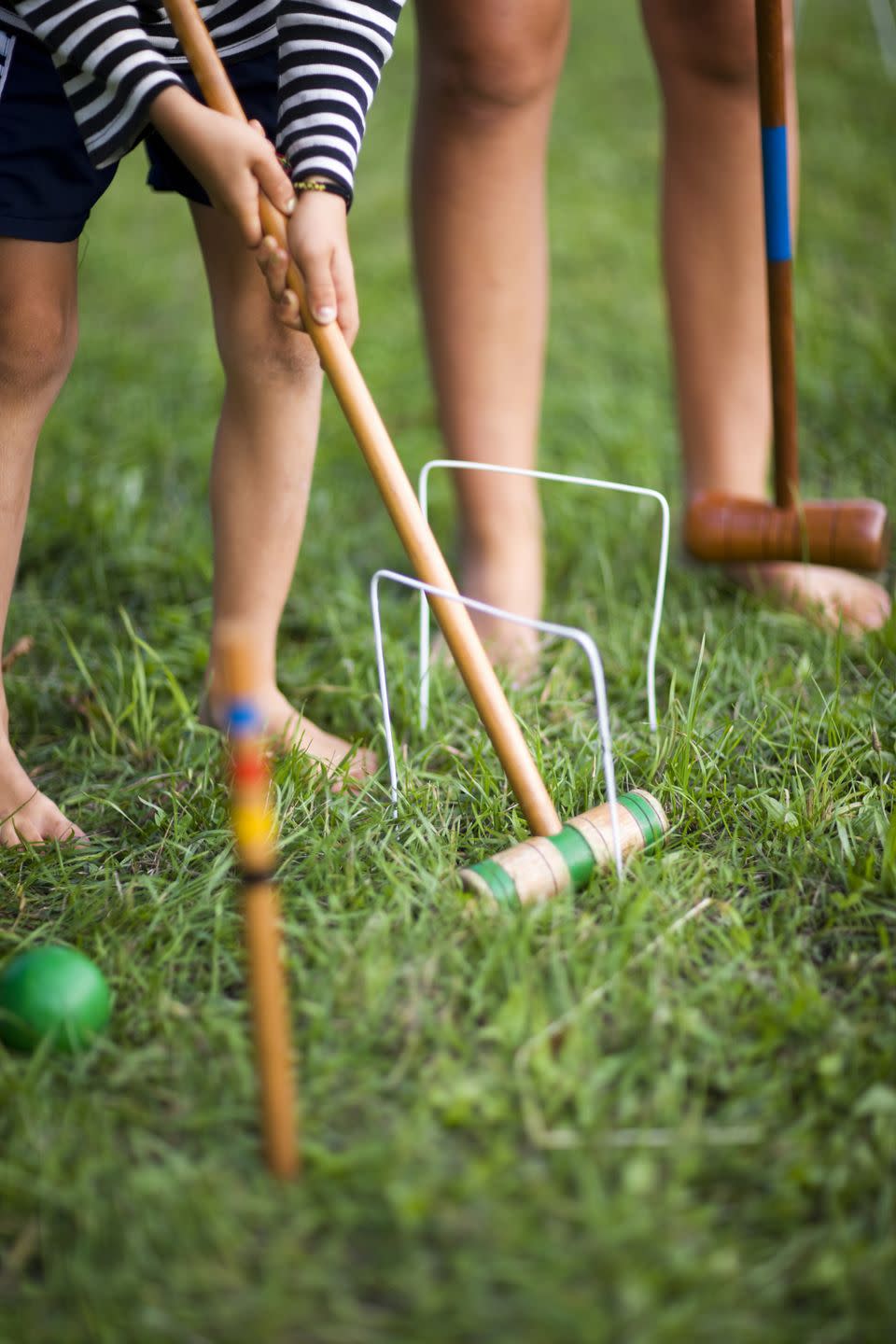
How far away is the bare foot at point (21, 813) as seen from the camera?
1395 mm

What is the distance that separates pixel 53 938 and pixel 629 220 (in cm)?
323

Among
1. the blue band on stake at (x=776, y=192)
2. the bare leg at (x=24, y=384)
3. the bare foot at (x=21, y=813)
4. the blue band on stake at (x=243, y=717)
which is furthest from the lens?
the blue band on stake at (x=776, y=192)

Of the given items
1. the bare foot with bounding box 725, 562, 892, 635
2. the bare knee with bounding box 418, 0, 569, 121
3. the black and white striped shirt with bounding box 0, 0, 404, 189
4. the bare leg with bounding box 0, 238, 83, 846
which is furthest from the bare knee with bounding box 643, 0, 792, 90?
the bare leg with bounding box 0, 238, 83, 846

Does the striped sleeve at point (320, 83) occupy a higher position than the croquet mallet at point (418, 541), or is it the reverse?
the striped sleeve at point (320, 83)

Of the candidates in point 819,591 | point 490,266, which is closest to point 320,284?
point 490,266

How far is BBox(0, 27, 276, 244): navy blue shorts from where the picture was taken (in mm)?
1253

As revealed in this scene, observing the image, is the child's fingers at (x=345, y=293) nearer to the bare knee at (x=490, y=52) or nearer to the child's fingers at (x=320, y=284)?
the child's fingers at (x=320, y=284)

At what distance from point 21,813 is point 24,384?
501 millimetres

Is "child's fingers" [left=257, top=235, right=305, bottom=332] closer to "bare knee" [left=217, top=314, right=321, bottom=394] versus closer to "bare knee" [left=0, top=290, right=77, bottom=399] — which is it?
"bare knee" [left=217, top=314, right=321, bottom=394]

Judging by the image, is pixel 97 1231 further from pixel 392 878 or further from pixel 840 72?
pixel 840 72

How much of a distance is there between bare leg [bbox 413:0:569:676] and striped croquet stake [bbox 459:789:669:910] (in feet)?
1.68

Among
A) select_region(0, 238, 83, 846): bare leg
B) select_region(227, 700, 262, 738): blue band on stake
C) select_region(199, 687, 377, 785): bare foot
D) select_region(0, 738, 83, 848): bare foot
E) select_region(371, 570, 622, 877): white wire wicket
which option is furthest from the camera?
select_region(199, 687, 377, 785): bare foot

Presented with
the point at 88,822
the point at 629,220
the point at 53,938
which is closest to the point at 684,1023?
the point at 53,938

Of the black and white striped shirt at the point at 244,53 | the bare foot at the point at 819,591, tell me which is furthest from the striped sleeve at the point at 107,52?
the bare foot at the point at 819,591
